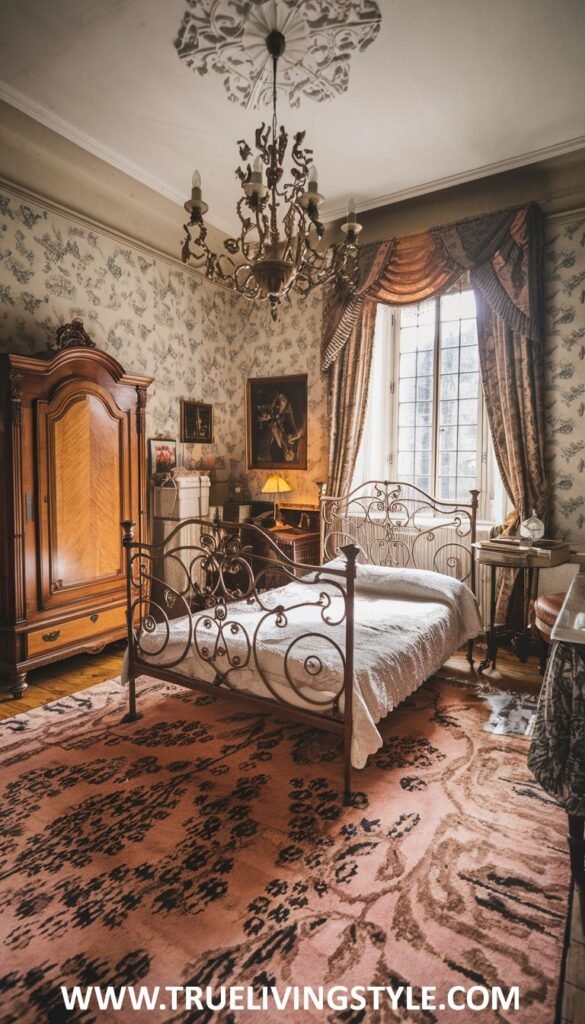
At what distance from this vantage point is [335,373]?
214 inches

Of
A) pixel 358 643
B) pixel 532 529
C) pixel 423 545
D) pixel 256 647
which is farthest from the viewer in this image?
pixel 423 545

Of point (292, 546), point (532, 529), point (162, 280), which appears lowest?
point (292, 546)

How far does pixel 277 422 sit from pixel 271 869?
4645 mm

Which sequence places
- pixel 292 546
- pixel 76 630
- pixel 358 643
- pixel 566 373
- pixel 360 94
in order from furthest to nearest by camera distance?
pixel 292 546 → pixel 566 373 → pixel 76 630 → pixel 360 94 → pixel 358 643

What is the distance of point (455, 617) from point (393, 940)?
228cm

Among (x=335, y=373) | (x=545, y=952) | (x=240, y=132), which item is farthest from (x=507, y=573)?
(x=240, y=132)

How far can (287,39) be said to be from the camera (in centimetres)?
307

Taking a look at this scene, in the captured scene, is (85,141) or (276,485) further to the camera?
(276,485)

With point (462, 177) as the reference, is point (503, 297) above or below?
below

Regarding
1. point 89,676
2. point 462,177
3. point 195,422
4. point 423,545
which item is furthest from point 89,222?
point 423,545

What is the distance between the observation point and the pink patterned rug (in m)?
1.61

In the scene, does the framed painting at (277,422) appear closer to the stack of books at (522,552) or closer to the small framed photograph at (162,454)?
the small framed photograph at (162,454)

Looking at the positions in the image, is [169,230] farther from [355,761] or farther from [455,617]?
[355,761]

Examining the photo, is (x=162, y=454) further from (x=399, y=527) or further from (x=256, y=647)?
(x=256, y=647)
